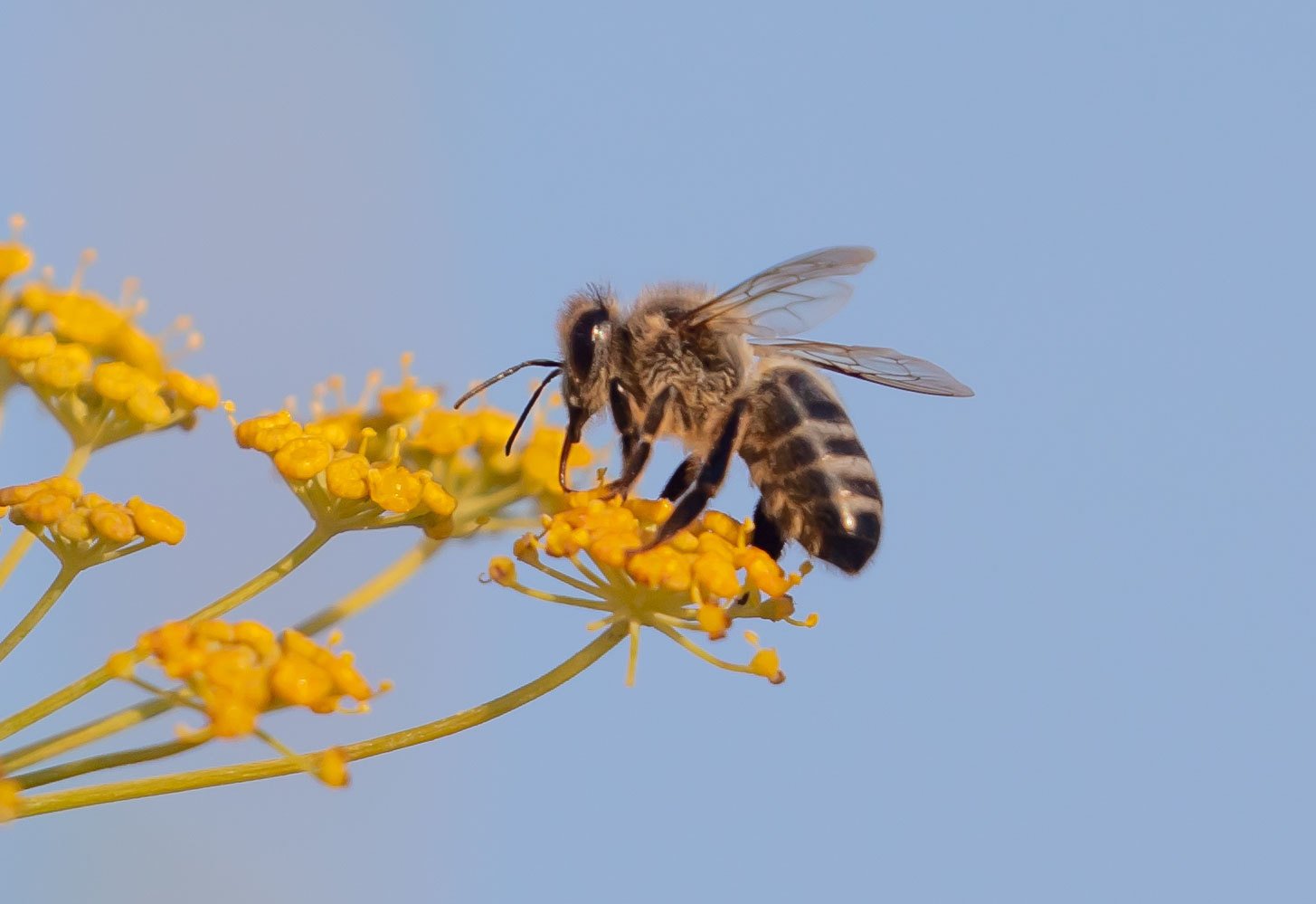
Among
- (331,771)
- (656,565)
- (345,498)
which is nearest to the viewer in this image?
(331,771)

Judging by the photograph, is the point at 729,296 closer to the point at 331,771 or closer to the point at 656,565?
the point at 656,565

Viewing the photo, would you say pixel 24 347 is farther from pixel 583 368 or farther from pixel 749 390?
pixel 749 390

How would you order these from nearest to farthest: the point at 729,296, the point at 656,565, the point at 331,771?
the point at 331,771, the point at 656,565, the point at 729,296

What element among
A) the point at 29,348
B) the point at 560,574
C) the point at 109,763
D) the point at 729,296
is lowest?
the point at 109,763

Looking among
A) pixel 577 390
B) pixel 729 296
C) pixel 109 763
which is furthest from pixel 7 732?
pixel 729 296

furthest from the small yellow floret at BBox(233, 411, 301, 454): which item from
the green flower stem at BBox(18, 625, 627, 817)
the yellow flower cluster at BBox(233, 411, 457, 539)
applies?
the green flower stem at BBox(18, 625, 627, 817)

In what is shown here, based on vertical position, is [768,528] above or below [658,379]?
below

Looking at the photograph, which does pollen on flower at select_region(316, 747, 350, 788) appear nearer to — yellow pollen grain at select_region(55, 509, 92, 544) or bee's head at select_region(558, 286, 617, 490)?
yellow pollen grain at select_region(55, 509, 92, 544)
